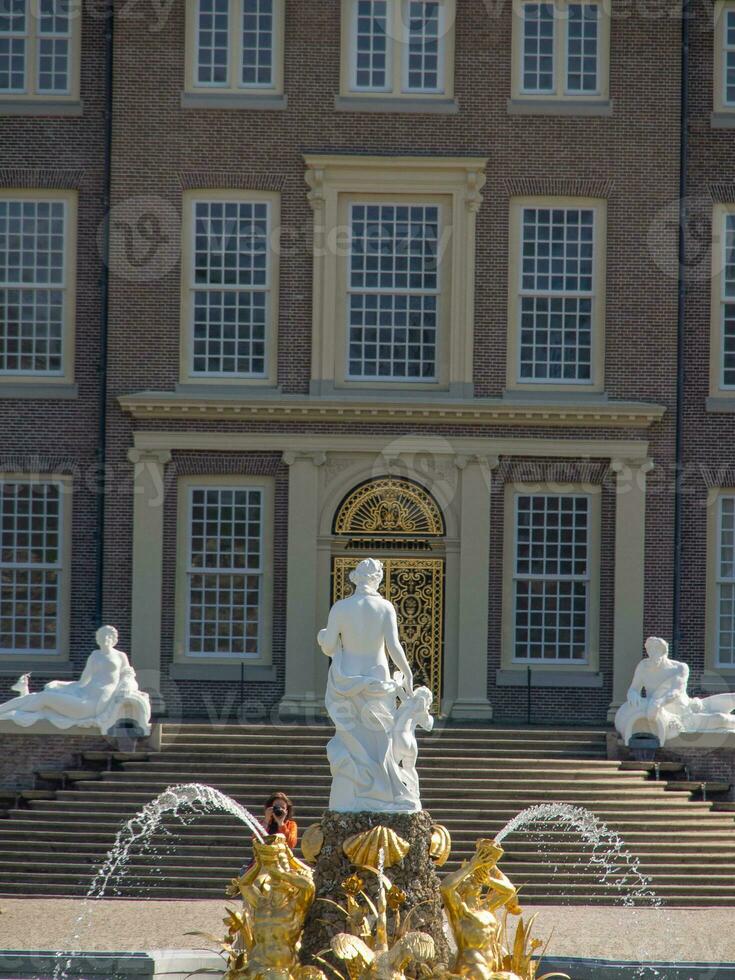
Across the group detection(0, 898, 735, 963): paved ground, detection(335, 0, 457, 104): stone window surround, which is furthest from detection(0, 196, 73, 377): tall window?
detection(0, 898, 735, 963): paved ground

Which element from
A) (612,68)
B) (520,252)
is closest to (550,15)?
(612,68)

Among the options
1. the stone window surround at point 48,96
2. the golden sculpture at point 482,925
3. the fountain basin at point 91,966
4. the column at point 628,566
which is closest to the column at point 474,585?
the column at point 628,566

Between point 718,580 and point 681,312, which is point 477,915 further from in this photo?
point 681,312

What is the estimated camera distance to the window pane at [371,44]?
30.4 m

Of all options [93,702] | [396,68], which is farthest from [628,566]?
[93,702]

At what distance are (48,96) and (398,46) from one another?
5.35 meters

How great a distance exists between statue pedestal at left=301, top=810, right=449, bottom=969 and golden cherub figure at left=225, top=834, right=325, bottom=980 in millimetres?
755

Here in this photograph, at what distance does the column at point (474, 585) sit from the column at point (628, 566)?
6.18ft

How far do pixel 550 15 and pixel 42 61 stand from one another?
7.70 metres

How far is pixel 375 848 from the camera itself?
14883 millimetres

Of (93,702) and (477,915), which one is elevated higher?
(477,915)

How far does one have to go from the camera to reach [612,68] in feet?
99.3

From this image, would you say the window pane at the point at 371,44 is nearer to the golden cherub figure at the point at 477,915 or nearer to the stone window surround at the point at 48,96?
the stone window surround at the point at 48,96

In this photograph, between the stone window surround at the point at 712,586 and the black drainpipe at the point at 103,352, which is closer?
the black drainpipe at the point at 103,352
